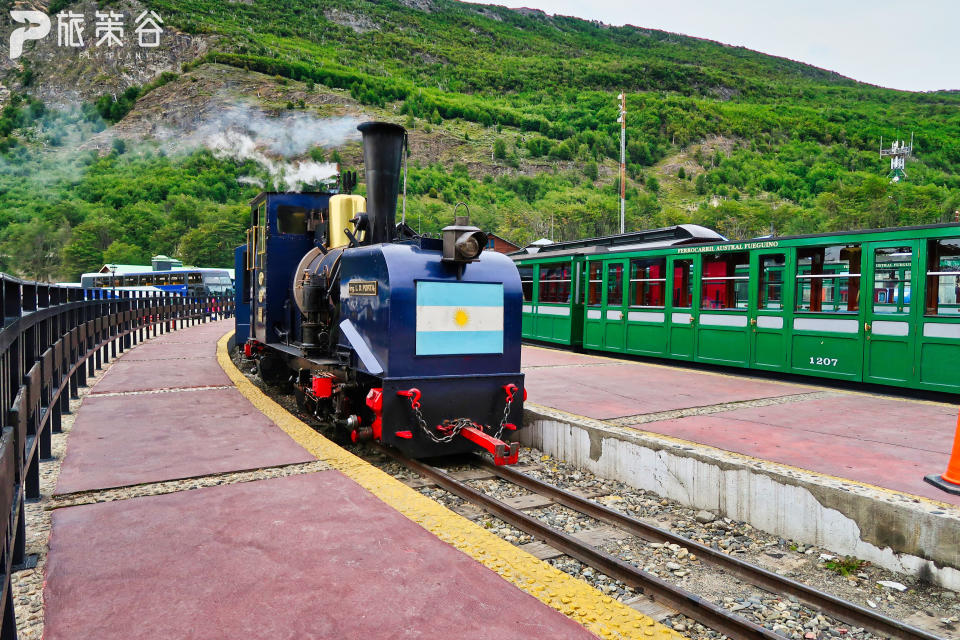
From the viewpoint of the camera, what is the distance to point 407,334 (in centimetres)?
559

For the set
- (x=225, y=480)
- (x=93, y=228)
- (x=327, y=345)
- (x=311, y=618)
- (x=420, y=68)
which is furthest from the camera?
(x=420, y=68)

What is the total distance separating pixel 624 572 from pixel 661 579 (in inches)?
8.5

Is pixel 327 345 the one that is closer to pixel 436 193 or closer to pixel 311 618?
pixel 311 618

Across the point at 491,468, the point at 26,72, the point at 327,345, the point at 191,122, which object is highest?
the point at 26,72

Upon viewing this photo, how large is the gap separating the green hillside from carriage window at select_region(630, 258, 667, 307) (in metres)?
54.8

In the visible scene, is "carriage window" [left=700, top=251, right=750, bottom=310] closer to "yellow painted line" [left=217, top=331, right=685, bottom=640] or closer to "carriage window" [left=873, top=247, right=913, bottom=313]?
"carriage window" [left=873, top=247, right=913, bottom=313]

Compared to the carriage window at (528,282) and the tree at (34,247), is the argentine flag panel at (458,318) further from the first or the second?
the tree at (34,247)

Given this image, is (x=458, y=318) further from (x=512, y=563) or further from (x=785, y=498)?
(x=785, y=498)

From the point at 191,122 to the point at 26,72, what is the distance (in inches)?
1978

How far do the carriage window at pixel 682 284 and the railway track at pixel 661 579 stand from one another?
731 centimetres

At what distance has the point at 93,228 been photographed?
7619cm

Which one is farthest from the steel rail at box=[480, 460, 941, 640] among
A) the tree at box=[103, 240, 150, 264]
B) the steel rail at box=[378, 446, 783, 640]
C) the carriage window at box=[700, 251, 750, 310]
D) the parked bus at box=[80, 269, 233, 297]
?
the tree at box=[103, 240, 150, 264]

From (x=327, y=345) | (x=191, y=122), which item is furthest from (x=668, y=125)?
(x=327, y=345)

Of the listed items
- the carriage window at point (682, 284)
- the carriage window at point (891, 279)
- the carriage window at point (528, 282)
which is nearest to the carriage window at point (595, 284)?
the carriage window at point (682, 284)
